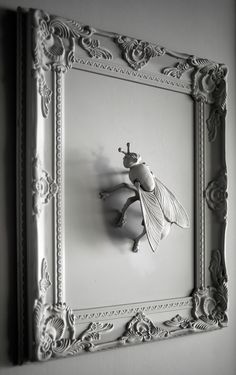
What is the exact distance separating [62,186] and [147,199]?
219 mm

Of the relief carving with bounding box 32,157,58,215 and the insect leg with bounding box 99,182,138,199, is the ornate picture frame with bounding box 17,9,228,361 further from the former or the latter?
the insect leg with bounding box 99,182,138,199

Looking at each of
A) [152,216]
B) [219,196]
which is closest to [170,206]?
[152,216]

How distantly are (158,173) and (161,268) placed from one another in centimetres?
26

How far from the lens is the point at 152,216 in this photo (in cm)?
109

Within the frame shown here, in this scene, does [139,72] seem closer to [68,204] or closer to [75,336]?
[68,204]

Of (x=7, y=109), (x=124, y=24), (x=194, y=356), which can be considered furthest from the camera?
(x=194, y=356)

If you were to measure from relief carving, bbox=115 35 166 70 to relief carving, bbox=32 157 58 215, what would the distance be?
386mm

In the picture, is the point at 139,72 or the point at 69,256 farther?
the point at 139,72

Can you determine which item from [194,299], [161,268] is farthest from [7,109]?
[194,299]

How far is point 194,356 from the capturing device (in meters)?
1.27

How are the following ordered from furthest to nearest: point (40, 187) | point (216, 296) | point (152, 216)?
point (216, 296)
point (152, 216)
point (40, 187)

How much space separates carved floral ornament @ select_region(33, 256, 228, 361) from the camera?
98cm

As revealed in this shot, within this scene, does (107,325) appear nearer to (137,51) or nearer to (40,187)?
(40,187)

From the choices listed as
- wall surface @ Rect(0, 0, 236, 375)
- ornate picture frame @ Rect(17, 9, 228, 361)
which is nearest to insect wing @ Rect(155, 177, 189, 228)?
ornate picture frame @ Rect(17, 9, 228, 361)
